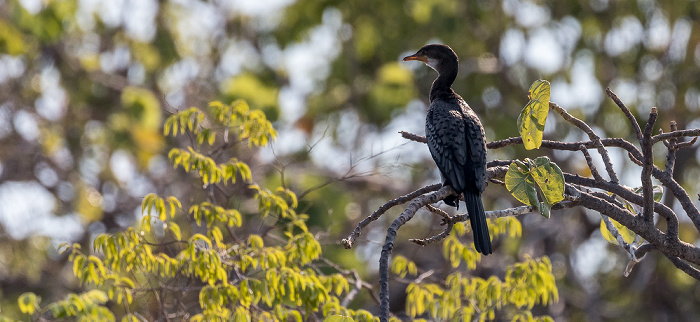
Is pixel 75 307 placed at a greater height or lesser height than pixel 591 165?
lesser

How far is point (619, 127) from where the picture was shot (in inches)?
471

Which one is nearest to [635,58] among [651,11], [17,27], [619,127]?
[651,11]

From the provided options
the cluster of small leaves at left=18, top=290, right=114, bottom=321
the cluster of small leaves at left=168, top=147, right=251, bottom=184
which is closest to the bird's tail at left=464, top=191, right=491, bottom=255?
the cluster of small leaves at left=168, top=147, right=251, bottom=184

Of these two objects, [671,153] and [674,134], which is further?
[671,153]

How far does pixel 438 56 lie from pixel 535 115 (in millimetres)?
2403

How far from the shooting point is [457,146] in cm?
504

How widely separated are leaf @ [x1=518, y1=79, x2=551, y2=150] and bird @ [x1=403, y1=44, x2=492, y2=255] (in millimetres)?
647

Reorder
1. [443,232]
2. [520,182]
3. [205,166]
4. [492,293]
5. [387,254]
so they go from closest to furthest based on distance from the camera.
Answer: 1. [387,254]
2. [443,232]
3. [520,182]
4. [205,166]
5. [492,293]

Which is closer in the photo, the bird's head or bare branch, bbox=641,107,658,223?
bare branch, bbox=641,107,658,223

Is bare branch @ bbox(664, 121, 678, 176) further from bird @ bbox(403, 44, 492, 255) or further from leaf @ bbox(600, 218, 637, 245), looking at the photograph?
bird @ bbox(403, 44, 492, 255)

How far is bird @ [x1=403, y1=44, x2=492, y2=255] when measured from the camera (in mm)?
4406

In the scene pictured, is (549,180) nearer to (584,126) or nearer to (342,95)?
(584,126)

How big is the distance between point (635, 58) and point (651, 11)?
0.80 m

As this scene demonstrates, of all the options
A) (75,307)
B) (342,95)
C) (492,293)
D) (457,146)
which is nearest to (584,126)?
(457,146)
